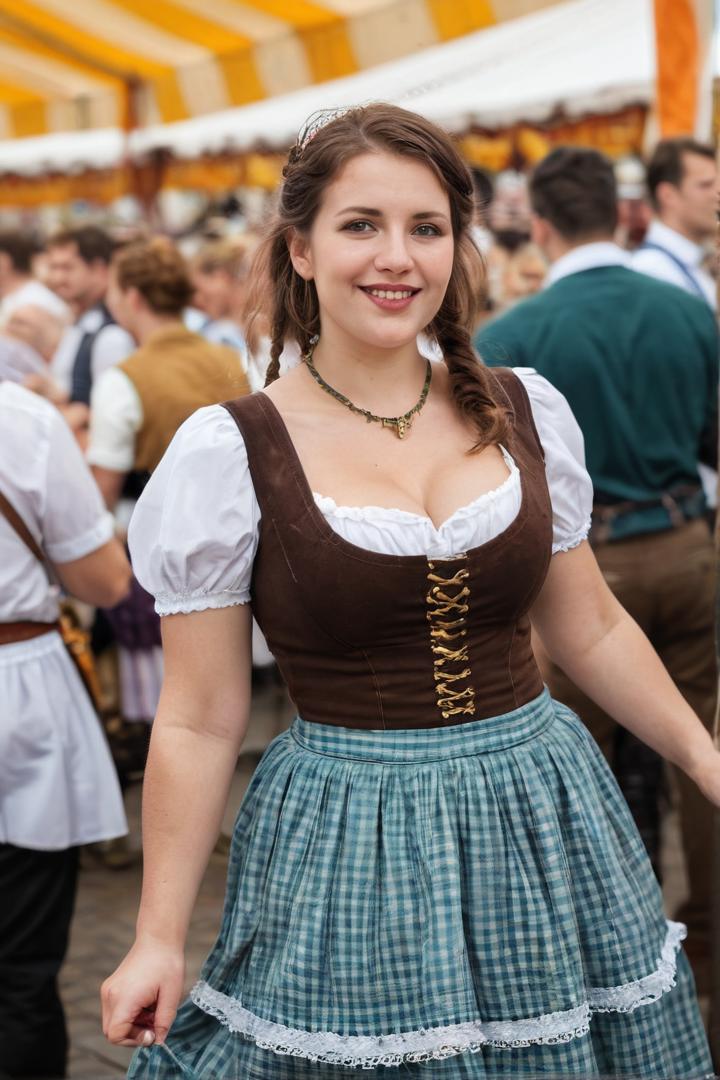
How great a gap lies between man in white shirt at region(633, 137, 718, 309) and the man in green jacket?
704mm

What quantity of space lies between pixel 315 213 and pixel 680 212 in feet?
9.91

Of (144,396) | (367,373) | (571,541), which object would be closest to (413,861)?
(571,541)

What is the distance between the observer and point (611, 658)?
2.16 metres

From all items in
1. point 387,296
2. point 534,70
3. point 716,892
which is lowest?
point 716,892

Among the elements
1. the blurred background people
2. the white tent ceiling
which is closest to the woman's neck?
the blurred background people

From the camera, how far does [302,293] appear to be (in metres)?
2.15

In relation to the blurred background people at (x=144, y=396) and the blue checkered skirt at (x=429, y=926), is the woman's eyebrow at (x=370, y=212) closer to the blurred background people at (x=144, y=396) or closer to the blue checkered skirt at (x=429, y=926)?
the blue checkered skirt at (x=429, y=926)

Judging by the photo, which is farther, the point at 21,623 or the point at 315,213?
the point at 21,623

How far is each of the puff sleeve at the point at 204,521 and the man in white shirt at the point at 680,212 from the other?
9.60ft

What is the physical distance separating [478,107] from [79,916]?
432 centimetres

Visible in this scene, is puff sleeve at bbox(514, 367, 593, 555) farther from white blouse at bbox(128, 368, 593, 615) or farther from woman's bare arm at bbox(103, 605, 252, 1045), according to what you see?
woman's bare arm at bbox(103, 605, 252, 1045)

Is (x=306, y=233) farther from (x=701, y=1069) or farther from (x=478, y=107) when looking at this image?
(x=478, y=107)

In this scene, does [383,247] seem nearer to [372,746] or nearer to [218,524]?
[218,524]

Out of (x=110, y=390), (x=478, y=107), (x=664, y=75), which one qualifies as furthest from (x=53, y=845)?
(x=478, y=107)
